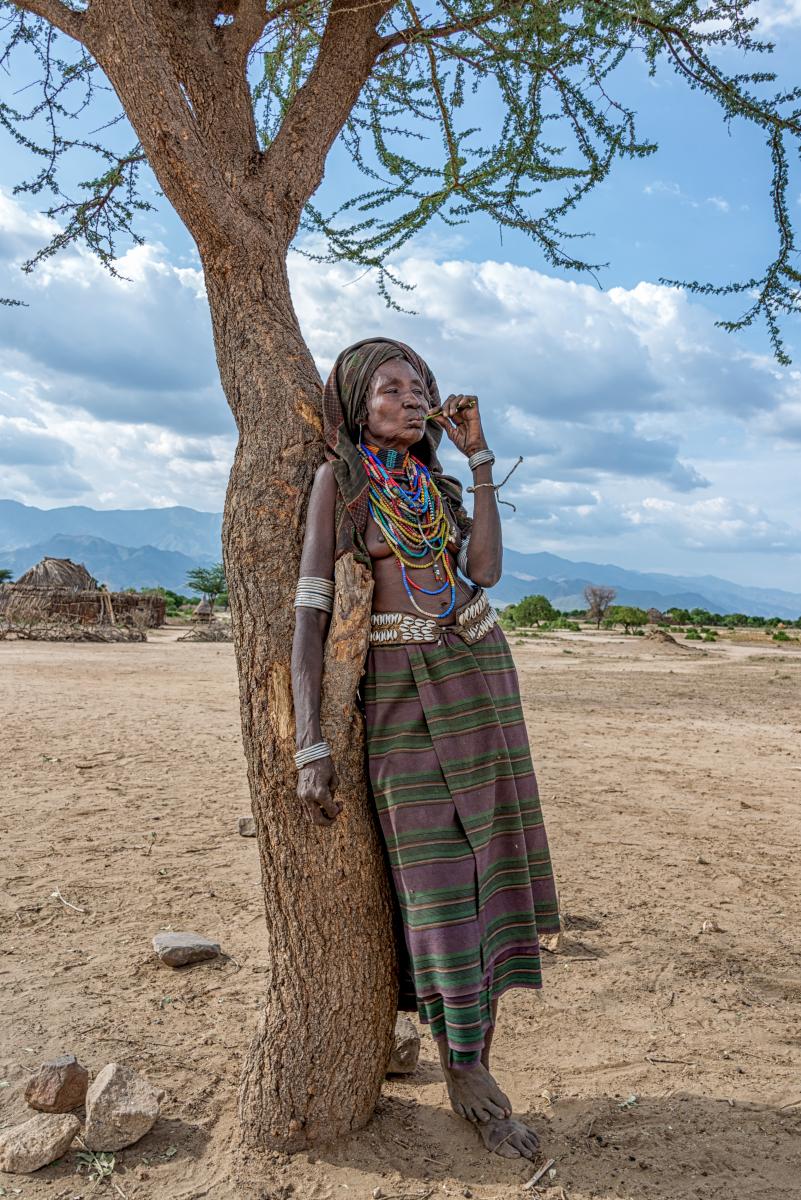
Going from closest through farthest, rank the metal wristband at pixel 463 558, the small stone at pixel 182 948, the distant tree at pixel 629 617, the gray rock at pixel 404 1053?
the metal wristband at pixel 463 558
the gray rock at pixel 404 1053
the small stone at pixel 182 948
the distant tree at pixel 629 617

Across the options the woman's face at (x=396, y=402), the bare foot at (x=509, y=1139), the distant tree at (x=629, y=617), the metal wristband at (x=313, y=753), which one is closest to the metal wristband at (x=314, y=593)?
the metal wristband at (x=313, y=753)

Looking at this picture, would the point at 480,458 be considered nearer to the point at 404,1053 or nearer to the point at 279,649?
the point at 279,649

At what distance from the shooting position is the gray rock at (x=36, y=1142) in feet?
8.34

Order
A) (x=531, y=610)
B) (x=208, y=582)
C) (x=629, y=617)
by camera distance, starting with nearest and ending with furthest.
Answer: (x=629, y=617) < (x=531, y=610) < (x=208, y=582)

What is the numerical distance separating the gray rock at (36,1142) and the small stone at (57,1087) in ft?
0.30

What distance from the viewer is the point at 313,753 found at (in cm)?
254

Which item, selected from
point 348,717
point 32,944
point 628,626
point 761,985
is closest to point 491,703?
point 348,717

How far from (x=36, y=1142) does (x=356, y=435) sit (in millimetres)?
2441

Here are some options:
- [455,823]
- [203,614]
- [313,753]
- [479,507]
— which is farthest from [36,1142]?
[203,614]

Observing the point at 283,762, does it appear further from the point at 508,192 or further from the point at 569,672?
the point at 569,672

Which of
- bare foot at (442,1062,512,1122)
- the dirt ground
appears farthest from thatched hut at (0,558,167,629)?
bare foot at (442,1062,512,1122)

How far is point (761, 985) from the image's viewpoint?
382cm

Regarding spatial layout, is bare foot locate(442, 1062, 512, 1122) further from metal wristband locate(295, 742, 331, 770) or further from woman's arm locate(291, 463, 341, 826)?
metal wristband locate(295, 742, 331, 770)

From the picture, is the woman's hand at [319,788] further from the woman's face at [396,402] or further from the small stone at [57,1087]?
the small stone at [57,1087]
